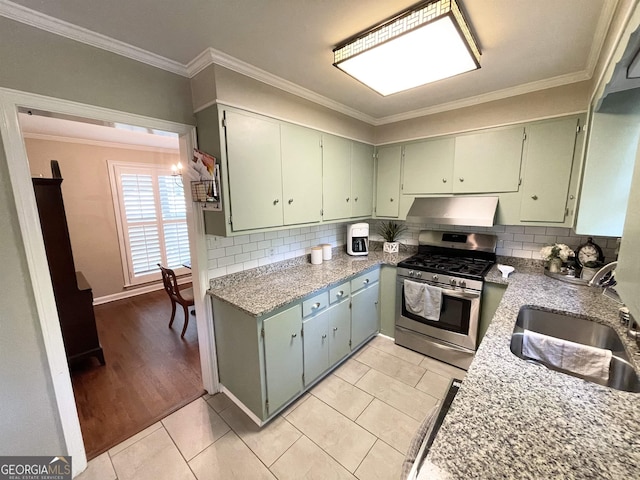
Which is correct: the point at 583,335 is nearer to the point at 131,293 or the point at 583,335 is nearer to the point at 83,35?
the point at 83,35

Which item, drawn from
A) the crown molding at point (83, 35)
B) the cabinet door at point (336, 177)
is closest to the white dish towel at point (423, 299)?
the cabinet door at point (336, 177)

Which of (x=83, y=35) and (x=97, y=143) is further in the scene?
(x=97, y=143)

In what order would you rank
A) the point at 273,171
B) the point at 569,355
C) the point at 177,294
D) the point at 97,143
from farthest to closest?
1. the point at 97,143
2. the point at 177,294
3. the point at 273,171
4. the point at 569,355

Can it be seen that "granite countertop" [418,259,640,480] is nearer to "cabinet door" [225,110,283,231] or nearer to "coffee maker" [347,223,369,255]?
"cabinet door" [225,110,283,231]

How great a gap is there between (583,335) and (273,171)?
7.42 feet

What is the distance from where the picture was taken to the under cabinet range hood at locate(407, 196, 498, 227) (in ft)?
7.60

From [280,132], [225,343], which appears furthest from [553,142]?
[225,343]

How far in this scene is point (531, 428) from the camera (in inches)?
31.0

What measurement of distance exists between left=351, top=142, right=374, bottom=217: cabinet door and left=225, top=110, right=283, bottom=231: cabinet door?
1.04m

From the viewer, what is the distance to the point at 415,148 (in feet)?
8.99

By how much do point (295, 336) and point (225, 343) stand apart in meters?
0.57

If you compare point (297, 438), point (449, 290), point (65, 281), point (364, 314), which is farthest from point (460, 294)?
point (65, 281)

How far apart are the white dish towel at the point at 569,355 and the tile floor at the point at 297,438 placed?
3.24ft

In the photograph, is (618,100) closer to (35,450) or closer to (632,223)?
(632,223)
